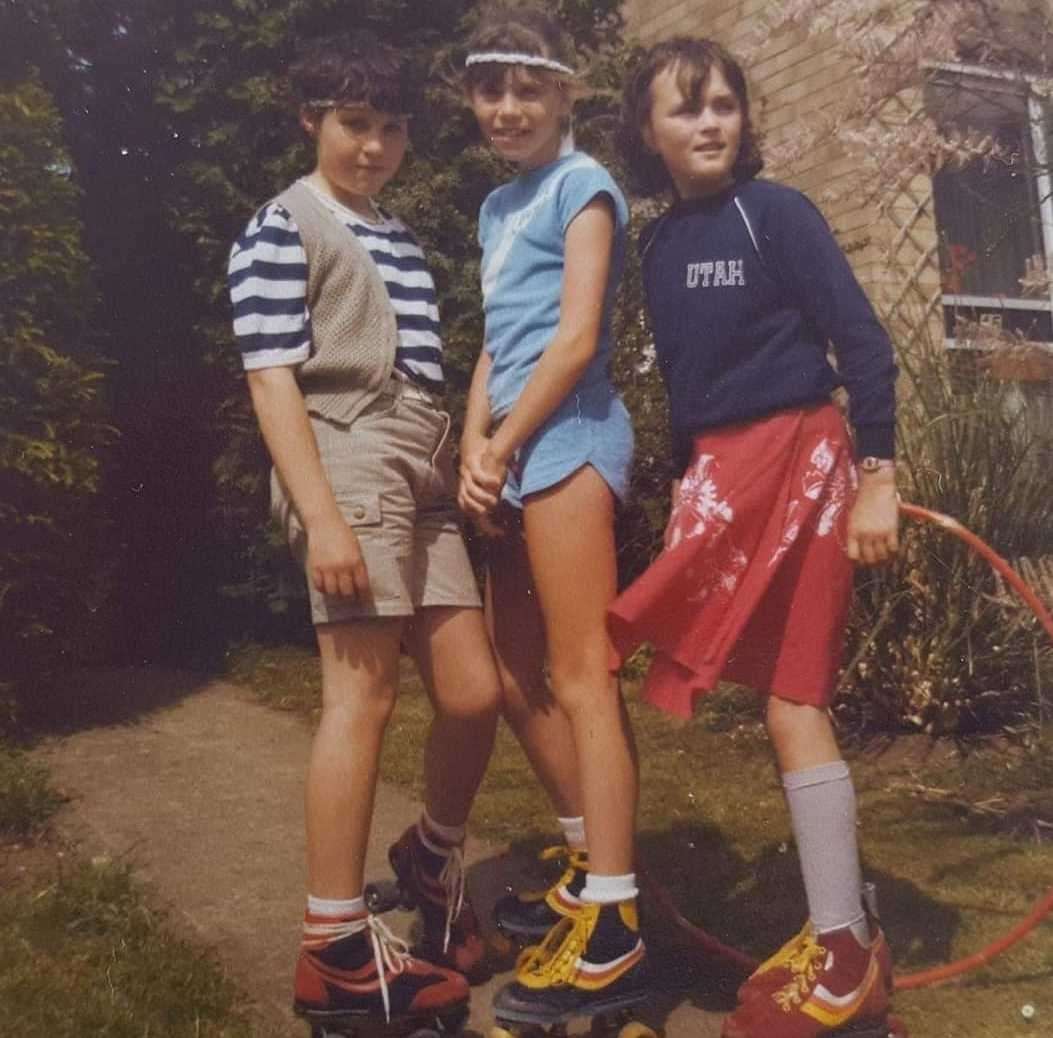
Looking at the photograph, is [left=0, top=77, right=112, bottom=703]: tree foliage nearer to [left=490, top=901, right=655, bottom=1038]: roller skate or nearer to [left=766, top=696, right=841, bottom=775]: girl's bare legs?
[left=490, top=901, right=655, bottom=1038]: roller skate

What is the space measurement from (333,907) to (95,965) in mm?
711

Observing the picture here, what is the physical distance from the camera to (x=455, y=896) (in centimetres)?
274

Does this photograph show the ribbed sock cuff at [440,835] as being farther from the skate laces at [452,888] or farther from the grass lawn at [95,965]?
the grass lawn at [95,965]

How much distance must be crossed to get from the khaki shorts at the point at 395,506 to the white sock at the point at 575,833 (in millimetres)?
489

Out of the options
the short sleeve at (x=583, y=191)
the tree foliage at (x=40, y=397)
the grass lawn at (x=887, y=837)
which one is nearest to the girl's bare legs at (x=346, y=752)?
the short sleeve at (x=583, y=191)

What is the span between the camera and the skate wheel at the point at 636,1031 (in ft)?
7.59

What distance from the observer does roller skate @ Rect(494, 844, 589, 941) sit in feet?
8.47

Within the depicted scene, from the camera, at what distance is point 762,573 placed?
2352mm

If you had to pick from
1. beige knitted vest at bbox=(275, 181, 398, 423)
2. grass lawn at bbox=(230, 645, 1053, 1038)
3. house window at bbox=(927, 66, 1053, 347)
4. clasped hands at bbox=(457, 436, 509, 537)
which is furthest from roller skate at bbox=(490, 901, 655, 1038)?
house window at bbox=(927, 66, 1053, 347)

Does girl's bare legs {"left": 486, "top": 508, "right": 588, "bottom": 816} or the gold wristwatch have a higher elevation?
the gold wristwatch

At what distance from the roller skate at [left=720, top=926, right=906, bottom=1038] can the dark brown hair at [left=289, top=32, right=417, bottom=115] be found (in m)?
1.66

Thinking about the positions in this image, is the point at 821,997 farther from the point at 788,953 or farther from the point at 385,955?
the point at 385,955

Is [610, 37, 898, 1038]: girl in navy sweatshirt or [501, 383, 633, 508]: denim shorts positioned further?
[501, 383, 633, 508]: denim shorts

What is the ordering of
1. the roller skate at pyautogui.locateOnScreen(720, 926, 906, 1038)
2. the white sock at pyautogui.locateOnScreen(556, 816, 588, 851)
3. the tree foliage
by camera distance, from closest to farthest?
the roller skate at pyautogui.locateOnScreen(720, 926, 906, 1038) < the white sock at pyautogui.locateOnScreen(556, 816, 588, 851) < the tree foliage
